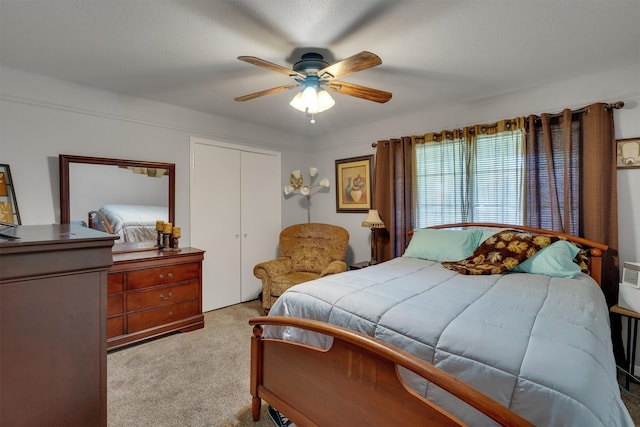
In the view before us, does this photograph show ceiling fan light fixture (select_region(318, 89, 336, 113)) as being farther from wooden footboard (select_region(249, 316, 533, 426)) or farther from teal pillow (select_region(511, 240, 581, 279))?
teal pillow (select_region(511, 240, 581, 279))

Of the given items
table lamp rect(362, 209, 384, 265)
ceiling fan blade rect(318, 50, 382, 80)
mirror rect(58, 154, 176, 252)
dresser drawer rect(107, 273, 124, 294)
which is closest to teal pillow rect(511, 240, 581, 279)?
table lamp rect(362, 209, 384, 265)

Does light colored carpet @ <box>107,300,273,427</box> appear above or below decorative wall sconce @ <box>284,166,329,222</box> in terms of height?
below

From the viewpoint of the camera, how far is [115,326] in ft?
8.51

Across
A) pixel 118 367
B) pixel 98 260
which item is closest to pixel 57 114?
pixel 118 367

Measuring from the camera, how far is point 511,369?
104 cm

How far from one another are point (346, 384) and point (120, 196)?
9.20 ft

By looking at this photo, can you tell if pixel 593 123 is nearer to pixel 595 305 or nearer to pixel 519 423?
pixel 595 305

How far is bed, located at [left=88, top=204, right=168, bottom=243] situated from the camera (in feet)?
9.37

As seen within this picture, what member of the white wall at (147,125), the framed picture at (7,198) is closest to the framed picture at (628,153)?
the white wall at (147,125)

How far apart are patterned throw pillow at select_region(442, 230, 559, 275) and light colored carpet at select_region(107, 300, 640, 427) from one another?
43.0 inches

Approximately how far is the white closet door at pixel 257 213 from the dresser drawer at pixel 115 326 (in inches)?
58.7

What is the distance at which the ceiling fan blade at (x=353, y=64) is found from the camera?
1656 mm

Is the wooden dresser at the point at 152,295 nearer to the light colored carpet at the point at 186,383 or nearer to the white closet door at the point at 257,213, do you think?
the light colored carpet at the point at 186,383

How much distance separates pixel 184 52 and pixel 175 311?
2299mm
